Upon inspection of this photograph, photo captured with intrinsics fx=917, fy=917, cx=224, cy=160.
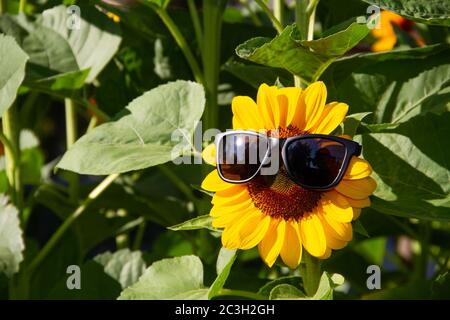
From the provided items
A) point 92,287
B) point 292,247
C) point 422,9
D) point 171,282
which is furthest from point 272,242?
point 92,287

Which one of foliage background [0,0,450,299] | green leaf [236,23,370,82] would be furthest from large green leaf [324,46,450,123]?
green leaf [236,23,370,82]

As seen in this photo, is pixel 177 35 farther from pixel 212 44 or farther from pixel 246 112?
pixel 246 112

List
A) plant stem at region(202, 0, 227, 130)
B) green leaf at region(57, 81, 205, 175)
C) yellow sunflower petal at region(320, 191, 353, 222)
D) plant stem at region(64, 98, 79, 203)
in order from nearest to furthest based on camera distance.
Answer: yellow sunflower petal at region(320, 191, 353, 222), green leaf at region(57, 81, 205, 175), plant stem at region(202, 0, 227, 130), plant stem at region(64, 98, 79, 203)

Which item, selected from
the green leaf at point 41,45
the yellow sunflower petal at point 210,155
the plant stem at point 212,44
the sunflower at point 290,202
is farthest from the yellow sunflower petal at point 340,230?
the green leaf at point 41,45

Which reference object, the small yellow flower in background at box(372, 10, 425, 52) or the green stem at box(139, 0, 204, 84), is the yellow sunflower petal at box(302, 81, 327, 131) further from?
the small yellow flower in background at box(372, 10, 425, 52)

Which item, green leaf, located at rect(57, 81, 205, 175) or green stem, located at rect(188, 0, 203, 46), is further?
green stem, located at rect(188, 0, 203, 46)

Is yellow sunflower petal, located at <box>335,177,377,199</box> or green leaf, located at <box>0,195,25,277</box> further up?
yellow sunflower petal, located at <box>335,177,377,199</box>

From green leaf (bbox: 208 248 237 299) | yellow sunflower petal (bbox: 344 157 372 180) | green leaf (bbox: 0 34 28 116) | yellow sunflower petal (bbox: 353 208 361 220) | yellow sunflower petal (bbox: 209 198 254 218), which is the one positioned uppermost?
green leaf (bbox: 0 34 28 116)
